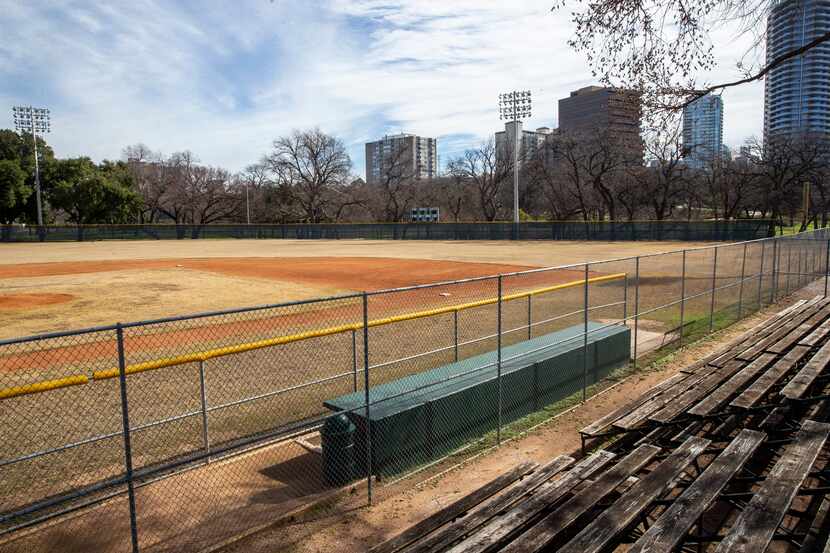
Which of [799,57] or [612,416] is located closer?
[612,416]

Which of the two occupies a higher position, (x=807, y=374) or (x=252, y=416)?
(x=807, y=374)

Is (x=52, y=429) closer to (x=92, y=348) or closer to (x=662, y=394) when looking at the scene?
(x=92, y=348)

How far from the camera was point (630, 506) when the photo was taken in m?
4.20

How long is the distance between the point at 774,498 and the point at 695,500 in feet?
1.69

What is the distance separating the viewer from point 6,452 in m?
7.51

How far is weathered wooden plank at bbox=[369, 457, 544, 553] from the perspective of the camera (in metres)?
4.43

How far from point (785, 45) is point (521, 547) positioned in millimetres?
13743

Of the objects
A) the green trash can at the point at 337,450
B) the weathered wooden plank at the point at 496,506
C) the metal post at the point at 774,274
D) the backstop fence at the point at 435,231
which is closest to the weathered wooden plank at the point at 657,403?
the weathered wooden plank at the point at 496,506

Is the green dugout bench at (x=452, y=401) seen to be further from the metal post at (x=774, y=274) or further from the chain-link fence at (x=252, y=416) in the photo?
the metal post at (x=774, y=274)

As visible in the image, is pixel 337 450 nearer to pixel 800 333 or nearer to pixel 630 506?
pixel 630 506

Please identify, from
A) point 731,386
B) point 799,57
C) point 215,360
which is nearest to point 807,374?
point 731,386

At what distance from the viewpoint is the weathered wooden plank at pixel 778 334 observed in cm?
894

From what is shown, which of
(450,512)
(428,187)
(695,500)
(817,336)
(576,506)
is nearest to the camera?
(695,500)

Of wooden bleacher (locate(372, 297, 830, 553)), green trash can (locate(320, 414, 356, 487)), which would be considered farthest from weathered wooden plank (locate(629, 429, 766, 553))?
green trash can (locate(320, 414, 356, 487))
